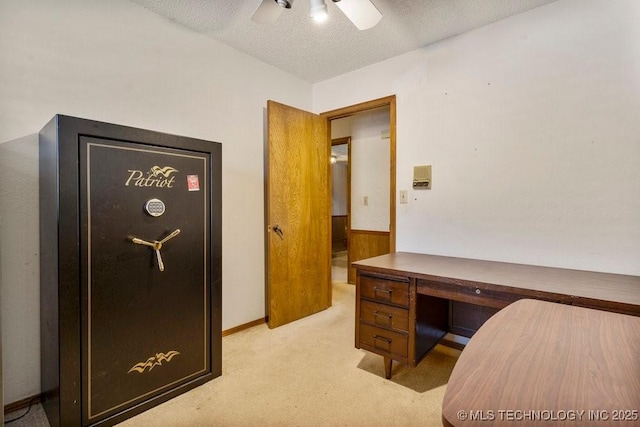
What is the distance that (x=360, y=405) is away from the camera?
1.76 m

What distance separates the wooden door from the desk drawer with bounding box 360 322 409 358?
3.51ft

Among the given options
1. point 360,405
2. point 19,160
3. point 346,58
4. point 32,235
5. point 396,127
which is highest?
point 346,58

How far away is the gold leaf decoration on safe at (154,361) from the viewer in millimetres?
1665

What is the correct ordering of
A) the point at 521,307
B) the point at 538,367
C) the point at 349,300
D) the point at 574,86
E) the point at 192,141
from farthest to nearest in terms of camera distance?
1. the point at 349,300
2. the point at 574,86
3. the point at 192,141
4. the point at 521,307
5. the point at 538,367

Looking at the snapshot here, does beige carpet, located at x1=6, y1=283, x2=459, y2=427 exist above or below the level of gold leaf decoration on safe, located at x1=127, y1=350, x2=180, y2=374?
below

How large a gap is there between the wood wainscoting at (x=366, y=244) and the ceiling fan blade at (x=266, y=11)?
282 centimetres

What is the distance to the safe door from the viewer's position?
59.1 inches

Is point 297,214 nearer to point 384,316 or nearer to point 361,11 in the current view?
point 384,316

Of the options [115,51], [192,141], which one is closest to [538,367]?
[192,141]

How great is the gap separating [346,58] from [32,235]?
264 cm

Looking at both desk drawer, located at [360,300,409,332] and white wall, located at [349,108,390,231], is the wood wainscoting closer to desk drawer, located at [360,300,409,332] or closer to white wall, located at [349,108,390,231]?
white wall, located at [349,108,390,231]

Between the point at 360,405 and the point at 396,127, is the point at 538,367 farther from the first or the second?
the point at 396,127

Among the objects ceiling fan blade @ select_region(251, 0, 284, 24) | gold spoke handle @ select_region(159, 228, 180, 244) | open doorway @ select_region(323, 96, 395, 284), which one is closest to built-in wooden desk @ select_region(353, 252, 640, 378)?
gold spoke handle @ select_region(159, 228, 180, 244)

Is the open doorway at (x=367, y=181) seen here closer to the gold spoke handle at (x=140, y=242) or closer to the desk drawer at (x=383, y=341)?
the desk drawer at (x=383, y=341)
